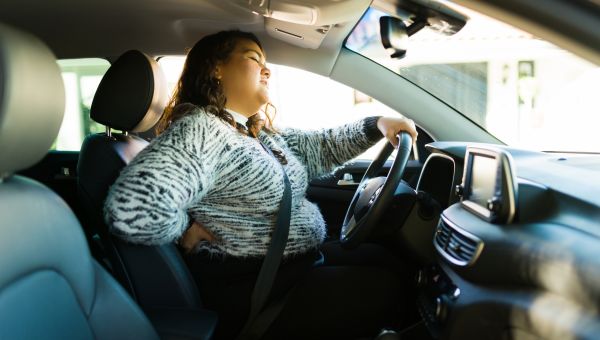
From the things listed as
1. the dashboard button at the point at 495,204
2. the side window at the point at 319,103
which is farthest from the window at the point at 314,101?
the dashboard button at the point at 495,204

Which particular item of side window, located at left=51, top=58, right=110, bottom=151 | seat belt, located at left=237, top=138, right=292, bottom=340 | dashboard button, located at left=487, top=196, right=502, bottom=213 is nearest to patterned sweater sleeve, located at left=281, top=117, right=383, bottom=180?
seat belt, located at left=237, top=138, right=292, bottom=340

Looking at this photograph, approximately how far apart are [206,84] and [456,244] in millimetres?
950

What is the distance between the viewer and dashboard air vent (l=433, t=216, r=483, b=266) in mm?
1265

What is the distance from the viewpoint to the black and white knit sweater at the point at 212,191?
1.38 meters

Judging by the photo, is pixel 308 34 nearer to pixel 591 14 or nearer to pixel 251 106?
pixel 251 106

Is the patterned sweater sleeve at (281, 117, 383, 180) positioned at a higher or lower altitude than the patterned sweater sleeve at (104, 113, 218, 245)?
lower

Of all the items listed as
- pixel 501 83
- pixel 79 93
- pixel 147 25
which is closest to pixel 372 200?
pixel 147 25

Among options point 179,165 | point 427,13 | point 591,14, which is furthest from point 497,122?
point 591,14

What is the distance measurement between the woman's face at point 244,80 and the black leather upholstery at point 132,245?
222 mm

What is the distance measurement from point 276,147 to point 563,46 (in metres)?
1.20

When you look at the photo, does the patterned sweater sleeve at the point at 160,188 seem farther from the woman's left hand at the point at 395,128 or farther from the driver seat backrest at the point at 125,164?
the woman's left hand at the point at 395,128

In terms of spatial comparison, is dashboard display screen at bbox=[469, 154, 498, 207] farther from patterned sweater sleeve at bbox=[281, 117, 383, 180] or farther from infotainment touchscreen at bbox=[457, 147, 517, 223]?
patterned sweater sleeve at bbox=[281, 117, 383, 180]

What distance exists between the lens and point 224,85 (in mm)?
1811

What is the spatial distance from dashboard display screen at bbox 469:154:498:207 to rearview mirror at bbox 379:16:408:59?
1.57ft
